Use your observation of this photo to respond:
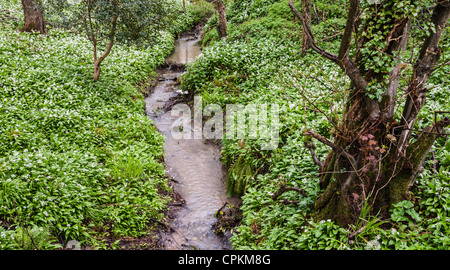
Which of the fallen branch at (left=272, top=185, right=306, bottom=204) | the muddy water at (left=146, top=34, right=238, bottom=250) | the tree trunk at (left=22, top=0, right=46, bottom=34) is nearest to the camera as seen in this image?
the fallen branch at (left=272, top=185, right=306, bottom=204)

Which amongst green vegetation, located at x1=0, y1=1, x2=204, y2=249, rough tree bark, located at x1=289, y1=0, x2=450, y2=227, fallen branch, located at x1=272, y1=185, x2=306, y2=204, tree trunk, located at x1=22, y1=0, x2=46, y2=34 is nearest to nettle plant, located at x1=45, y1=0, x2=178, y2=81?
green vegetation, located at x1=0, y1=1, x2=204, y2=249

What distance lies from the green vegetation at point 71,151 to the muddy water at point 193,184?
521mm

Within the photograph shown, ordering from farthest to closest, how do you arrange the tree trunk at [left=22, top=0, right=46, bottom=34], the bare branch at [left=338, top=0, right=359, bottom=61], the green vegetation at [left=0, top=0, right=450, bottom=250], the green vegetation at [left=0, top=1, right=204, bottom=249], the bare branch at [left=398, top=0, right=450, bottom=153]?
the tree trunk at [left=22, top=0, right=46, bottom=34] → the green vegetation at [left=0, top=1, right=204, bottom=249] → the green vegetation at [left=0, top=0, right=450, bottom=250] → the bare branch at [left=398, top=0, right=450, bottom=153] → the bare branch at [left=338, top=0, right=359, bottom=61]

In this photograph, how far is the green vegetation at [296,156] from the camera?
462 cm

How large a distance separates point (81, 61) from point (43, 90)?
3.18m

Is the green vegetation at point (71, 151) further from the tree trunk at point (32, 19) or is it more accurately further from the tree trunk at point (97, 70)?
the tree trunk at point (32, 19)

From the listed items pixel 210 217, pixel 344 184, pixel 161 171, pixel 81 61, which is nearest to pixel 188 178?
pixel 161 171

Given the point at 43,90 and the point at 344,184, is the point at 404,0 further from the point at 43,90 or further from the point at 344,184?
the point at 43,90

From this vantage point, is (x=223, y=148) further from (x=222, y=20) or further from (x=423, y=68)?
(x=222, y=20)

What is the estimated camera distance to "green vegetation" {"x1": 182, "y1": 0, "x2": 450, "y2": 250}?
15.2 ft

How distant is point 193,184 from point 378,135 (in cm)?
492

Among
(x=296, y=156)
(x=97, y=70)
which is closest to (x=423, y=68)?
(x=296, y=156)

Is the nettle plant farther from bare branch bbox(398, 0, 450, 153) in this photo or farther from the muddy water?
bare branch bbox(398, 0, 450, 153)

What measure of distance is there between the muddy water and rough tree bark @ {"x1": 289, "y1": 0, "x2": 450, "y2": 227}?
2.66 m
